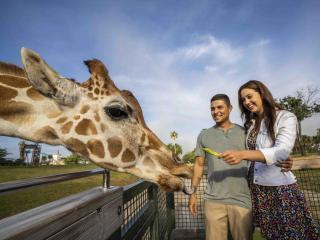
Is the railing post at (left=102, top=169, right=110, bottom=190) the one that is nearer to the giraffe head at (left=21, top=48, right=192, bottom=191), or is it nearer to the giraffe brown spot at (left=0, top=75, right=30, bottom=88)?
the giraffe head at (left=21, top=48, right=192, bottom=191)

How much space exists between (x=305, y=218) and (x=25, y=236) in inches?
88.4

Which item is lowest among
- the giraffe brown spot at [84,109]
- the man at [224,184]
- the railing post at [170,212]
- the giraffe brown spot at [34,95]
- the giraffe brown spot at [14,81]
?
the railing post at [170,212]

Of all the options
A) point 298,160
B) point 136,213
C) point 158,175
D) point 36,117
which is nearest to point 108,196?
point 158,175

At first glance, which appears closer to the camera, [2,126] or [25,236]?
[25,236]

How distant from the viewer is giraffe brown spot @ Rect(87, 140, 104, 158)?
255 cm

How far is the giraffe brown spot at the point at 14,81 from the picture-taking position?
8.55ft

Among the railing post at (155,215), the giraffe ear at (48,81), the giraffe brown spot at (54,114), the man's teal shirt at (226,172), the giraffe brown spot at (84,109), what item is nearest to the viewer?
the giraffe ear at (48,81)

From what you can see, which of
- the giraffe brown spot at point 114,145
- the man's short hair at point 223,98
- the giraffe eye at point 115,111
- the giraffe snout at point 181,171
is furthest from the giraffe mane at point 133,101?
the man's short hair at point 223,98

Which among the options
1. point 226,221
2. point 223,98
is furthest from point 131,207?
point 223,98

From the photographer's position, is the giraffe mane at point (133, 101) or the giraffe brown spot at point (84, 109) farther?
the giraffe mane at point (133, 101)

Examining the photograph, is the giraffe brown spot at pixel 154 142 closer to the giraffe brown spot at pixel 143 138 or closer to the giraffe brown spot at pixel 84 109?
the giraffe brown spot at pixel 143 138

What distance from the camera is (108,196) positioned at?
2.00 m

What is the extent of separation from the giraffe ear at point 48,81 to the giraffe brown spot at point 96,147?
16.9 inches

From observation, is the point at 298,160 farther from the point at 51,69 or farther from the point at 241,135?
the point at 51,69
